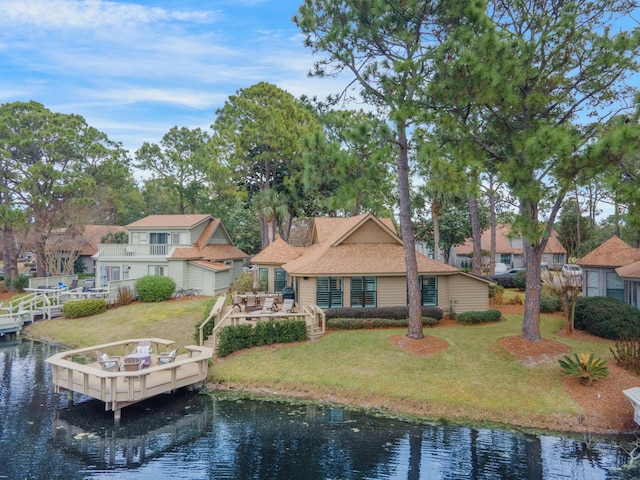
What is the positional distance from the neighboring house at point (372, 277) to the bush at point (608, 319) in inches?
185

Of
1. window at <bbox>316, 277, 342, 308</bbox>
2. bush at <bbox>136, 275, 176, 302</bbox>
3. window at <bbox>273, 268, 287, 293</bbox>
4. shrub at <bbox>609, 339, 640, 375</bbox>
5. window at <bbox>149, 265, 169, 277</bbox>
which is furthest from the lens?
window at <bbox>149, 265, 169, 277</bbox>

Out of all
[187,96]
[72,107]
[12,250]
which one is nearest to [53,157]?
[72,107]

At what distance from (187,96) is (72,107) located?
19157 millimetres

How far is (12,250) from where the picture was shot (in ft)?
119

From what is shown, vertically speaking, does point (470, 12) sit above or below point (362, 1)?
below

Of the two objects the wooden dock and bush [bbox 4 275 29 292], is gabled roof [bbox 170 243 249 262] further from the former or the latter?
the wooden dock

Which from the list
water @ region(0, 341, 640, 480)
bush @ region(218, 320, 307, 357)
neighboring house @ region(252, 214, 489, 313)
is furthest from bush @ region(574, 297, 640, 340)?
bush @ region(218, 320, 307, 357)

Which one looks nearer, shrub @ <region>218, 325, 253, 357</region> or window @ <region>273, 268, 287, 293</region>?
shrub @ <region>218, 325, 253, 357</region>

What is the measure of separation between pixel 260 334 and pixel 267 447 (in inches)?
278

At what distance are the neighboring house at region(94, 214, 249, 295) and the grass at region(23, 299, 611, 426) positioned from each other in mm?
11612

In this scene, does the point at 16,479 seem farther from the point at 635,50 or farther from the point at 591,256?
the point at 591,256

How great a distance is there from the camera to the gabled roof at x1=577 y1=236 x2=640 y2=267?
20000mm

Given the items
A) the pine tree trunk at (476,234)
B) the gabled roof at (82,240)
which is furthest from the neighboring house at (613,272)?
the gabled roof at (82,240)

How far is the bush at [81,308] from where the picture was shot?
2442 cm
